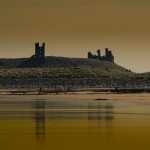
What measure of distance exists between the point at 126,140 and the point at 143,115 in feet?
53.9

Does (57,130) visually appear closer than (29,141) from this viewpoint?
No

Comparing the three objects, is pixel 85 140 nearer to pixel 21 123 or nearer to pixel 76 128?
pixel 76 128

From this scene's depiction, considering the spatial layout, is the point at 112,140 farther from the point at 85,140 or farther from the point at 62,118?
the point at 62,118

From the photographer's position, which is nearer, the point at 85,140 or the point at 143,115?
the point at 85,140

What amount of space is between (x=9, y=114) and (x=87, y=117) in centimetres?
727

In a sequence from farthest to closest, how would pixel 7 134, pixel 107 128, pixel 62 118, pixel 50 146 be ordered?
pixel 62 118, pixel 107 128, pixel 7 134, pixel 50 146

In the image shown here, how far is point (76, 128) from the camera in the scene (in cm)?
4119

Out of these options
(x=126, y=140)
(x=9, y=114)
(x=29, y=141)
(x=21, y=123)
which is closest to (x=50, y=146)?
(x=29, y=141)

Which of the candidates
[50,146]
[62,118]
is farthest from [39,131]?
[62,118]

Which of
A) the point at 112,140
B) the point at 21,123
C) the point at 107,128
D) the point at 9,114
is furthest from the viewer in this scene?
the point at 9,114

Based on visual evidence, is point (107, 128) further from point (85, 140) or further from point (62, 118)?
point (62, 118)

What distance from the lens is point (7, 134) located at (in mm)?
37781

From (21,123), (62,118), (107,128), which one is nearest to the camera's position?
(107,128)

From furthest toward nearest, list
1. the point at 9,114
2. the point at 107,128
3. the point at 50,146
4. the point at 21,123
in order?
1. the point at 9,114
2. the point at 21,123
3. the point at 107,128
4. the point at 50,146
